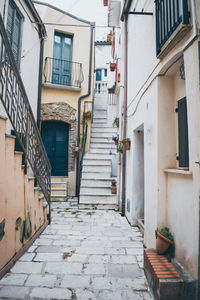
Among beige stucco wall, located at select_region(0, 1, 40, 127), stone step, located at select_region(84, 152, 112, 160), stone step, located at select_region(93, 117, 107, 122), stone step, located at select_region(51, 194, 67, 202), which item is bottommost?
stone step, located at select_region(51, 194, 67, 202)

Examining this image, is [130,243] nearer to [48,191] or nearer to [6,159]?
[48,191]

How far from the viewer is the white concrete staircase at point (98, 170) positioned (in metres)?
6.53

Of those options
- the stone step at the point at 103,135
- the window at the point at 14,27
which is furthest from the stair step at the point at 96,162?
the window at the point at 14,27

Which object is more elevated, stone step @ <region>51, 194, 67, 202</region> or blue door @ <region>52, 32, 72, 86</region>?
blue door @ <region>52, 32, 72, 86</region>

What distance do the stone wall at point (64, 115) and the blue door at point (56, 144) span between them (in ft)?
0.81

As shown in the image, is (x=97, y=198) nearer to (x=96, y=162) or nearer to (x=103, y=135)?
(x=96, y=162)

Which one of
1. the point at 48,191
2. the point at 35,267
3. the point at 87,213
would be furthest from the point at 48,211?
the point at 35,267

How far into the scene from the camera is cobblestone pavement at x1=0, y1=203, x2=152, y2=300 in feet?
7.43

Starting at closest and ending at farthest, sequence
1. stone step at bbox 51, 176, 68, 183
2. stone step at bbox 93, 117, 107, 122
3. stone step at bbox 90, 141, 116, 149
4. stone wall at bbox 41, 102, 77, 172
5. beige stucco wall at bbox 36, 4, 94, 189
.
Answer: stone step at bbox 51, 176, 68, 183, stone wall at bbox 41, 102, 77, 172, beige stucco wall at bbox 36, 4, 94, 189, stone step at bbox 90, 141, 116, 149, stone step at bbox 93, 117, 107, 122

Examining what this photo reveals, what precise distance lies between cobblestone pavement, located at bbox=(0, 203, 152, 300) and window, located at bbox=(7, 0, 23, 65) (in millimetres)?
5343

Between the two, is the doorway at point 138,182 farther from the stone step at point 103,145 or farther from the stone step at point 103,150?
the stone step at point 103,145

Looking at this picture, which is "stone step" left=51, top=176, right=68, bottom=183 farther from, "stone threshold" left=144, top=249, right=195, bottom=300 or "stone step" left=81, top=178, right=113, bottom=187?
"stone threshold" left=144, top=249, right=195, bottom=300

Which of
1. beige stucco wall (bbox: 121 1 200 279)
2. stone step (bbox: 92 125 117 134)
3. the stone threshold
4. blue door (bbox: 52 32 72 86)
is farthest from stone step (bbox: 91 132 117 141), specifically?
the stone threshold

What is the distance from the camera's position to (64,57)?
8.89 m
